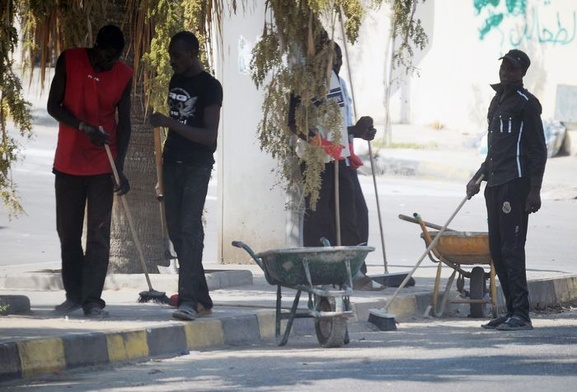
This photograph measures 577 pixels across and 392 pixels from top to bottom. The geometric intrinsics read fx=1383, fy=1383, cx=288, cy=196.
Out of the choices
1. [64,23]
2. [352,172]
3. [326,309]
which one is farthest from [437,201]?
[326,309]

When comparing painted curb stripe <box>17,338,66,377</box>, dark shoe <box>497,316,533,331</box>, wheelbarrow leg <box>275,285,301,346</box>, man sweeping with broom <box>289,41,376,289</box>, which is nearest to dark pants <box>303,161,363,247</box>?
man sweeping with broom <box>289,41,376,289</box>

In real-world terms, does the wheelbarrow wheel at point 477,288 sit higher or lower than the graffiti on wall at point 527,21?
lower

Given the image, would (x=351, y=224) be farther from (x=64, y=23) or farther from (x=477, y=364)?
(x=477, y=364)

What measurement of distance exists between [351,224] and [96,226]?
258 cm

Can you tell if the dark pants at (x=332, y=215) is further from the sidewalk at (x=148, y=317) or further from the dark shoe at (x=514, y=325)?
the dark shoe at (x=514, y=325)

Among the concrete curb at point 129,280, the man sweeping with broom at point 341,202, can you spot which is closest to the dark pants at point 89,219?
the concrete curb at point 129,280

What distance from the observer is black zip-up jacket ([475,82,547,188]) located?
909 centimetres

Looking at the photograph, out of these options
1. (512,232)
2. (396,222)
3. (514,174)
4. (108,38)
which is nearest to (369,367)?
(512,232)

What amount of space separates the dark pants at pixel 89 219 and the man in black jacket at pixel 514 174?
8.41ft

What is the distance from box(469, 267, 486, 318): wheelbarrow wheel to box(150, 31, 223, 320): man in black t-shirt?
226cm

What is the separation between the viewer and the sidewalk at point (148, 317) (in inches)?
297

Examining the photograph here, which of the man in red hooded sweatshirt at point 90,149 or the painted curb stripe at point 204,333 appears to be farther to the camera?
the man in red hooded sweatshirt at point 90,149

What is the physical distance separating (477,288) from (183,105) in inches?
108

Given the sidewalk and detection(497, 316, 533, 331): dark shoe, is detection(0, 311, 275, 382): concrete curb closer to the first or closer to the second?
the sidewalk
